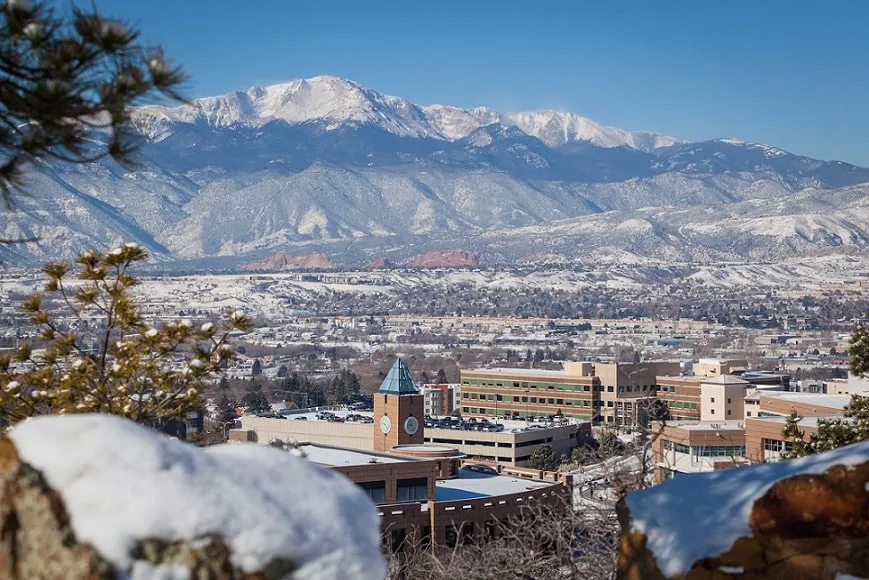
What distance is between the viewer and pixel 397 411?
170 feet

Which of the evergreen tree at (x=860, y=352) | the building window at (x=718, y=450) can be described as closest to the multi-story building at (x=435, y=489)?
the building window at (x=718, y=450)

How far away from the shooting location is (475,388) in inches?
3435

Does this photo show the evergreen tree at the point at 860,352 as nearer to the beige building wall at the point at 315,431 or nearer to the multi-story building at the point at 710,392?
the beige building wall at the point at 315,431

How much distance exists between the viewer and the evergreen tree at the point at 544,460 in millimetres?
59841

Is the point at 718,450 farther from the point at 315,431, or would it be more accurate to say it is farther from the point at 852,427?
the point at 852,427

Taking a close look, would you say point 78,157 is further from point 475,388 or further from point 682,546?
point 475,388

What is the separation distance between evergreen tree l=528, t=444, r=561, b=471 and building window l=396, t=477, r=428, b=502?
20911 mm

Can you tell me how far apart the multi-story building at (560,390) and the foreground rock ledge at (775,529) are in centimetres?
7488

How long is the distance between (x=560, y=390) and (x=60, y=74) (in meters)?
78.6

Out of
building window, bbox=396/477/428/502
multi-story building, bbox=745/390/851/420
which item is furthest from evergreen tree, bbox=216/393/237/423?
building window, bbox=396/477/428/502

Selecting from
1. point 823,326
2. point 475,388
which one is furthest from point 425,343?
point 475,388

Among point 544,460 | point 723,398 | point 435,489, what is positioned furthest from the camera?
point 723,398

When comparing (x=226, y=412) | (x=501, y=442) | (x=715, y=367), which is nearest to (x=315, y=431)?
(x=501, y=442)

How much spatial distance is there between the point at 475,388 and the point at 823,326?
121m
